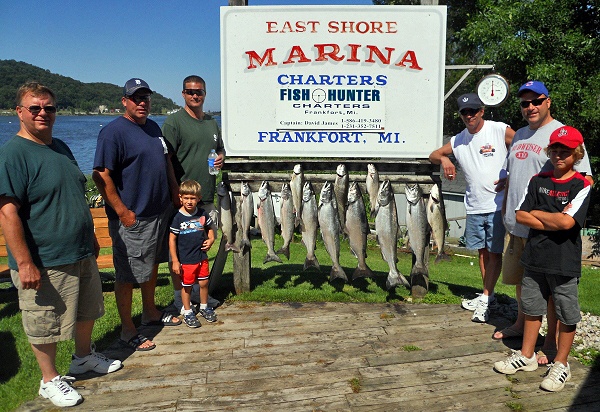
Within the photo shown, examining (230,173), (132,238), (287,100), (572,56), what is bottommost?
(132,238)

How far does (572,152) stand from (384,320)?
8.01 ft

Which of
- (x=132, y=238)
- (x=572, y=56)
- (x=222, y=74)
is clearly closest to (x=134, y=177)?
(x=132, y=238)

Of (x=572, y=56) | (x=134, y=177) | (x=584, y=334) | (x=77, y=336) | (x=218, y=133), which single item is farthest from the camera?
(x=572, y=56)

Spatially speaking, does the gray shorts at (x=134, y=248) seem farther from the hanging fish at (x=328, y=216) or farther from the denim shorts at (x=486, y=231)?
the denim shorts at (x=486, y=231)

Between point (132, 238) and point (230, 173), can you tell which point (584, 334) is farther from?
point (132, 238)

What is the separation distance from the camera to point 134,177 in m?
4.44

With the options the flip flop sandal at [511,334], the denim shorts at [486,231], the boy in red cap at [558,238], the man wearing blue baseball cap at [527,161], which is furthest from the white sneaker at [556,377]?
the denim shorts at [486,231]

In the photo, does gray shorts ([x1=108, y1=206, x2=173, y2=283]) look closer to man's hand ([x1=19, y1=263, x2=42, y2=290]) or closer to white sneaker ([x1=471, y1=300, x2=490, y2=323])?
man's hand ([x1=19, y1=263, x2=42, y2=290])

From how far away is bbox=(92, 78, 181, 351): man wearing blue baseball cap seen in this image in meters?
4.31

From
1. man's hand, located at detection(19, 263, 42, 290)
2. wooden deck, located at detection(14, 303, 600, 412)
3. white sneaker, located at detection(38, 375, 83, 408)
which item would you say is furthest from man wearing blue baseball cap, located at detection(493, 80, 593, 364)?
man's hand, located at detection(19, 263, 42, 290)

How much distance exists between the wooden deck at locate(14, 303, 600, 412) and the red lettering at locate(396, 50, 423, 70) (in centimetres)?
269

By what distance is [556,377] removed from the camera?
375 cm

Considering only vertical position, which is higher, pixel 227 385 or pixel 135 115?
pixel 135 115

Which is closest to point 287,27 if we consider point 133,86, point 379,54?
point 379,54
